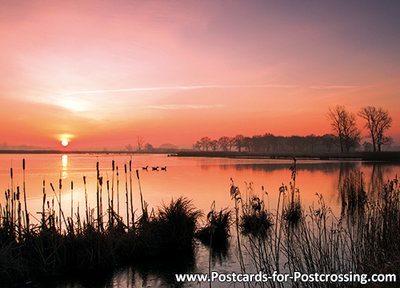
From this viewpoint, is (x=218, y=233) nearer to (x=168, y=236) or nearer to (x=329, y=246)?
(x=168, y=236)

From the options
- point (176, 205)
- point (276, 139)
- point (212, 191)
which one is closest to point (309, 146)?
point (276, 139)

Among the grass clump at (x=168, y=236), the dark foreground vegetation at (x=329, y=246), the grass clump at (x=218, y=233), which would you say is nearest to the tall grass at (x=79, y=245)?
the grass clump at (x=168, y=236)

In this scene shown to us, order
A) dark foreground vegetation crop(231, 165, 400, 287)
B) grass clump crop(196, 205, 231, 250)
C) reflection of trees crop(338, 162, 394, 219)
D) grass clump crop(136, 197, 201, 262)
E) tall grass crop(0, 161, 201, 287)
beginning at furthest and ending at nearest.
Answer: reflection of trees crop(338, 162, 394, 219) → grass clump crop(196, 205, 231, 250) → grass clump crop(136, 197, 201, 262) → tall grass crop(0, 161, 201, 287) → dark foreground vegetation crop(231, 165, 400, 287)

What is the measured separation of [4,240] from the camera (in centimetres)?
779

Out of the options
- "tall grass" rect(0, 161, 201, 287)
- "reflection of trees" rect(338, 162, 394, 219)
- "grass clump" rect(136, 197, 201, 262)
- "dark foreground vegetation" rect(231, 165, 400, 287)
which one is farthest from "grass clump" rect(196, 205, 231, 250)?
"reflection of trees" rect(338, 162, 394, 219)

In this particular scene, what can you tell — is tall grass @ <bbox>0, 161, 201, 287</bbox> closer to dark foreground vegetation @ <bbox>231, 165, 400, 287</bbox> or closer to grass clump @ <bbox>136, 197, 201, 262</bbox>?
grass clump @ <bbox>136, 197, 201, 262</bbox>

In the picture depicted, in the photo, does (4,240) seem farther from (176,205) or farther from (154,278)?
(176,205)

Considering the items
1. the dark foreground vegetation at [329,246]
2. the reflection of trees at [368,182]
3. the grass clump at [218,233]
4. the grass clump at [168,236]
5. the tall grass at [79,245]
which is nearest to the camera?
the dark foreground vegetation at [329,246]

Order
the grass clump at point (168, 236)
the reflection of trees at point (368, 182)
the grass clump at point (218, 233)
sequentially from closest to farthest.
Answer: the grass clump at point (168, 236)
the grass clump at point (218, 233)
the reflection of trees at point (368, 182)

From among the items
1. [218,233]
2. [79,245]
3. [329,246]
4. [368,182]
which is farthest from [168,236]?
[368,182]

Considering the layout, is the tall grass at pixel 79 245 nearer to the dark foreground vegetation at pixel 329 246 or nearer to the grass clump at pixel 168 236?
the grass clump at pixel 168 236

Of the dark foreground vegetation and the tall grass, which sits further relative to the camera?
the tall grass

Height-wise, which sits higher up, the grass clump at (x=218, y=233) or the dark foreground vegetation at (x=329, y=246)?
the dark foreground vegetation at (x=329, y=246)

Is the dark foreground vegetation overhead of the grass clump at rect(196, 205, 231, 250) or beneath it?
overhead
